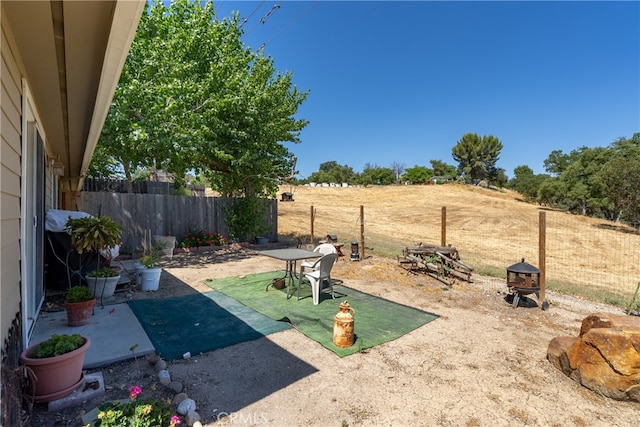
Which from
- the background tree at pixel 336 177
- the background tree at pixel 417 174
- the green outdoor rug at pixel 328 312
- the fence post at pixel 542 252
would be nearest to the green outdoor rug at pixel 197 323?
the green outdoor rug at pixel 328 312

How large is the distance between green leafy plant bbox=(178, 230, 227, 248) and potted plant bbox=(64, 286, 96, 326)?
5220mm

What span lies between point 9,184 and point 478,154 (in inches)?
2120

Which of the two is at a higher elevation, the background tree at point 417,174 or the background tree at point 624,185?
the background tree at point 417,174

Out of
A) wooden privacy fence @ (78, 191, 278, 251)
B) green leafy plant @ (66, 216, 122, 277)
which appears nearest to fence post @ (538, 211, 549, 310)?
green leafy plant @ (66, 216, 122, 277)

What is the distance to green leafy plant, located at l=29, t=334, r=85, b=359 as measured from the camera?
2078 millimetres

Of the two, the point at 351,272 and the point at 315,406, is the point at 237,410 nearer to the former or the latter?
the point at 315,406

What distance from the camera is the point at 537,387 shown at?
101 inches

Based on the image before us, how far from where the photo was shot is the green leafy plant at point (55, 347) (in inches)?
81.8

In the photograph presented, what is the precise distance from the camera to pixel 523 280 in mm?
4441

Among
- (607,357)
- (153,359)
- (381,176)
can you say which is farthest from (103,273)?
(381,176)

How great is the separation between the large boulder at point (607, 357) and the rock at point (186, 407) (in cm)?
324

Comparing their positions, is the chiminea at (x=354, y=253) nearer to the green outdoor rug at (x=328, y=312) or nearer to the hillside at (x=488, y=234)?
the hillside at (x=488, y=234)

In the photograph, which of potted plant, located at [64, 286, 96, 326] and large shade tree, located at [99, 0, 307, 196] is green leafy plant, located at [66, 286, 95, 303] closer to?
potted plant, located at [64, 286, 96, 326]

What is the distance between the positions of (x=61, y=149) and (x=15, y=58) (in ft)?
13.2
